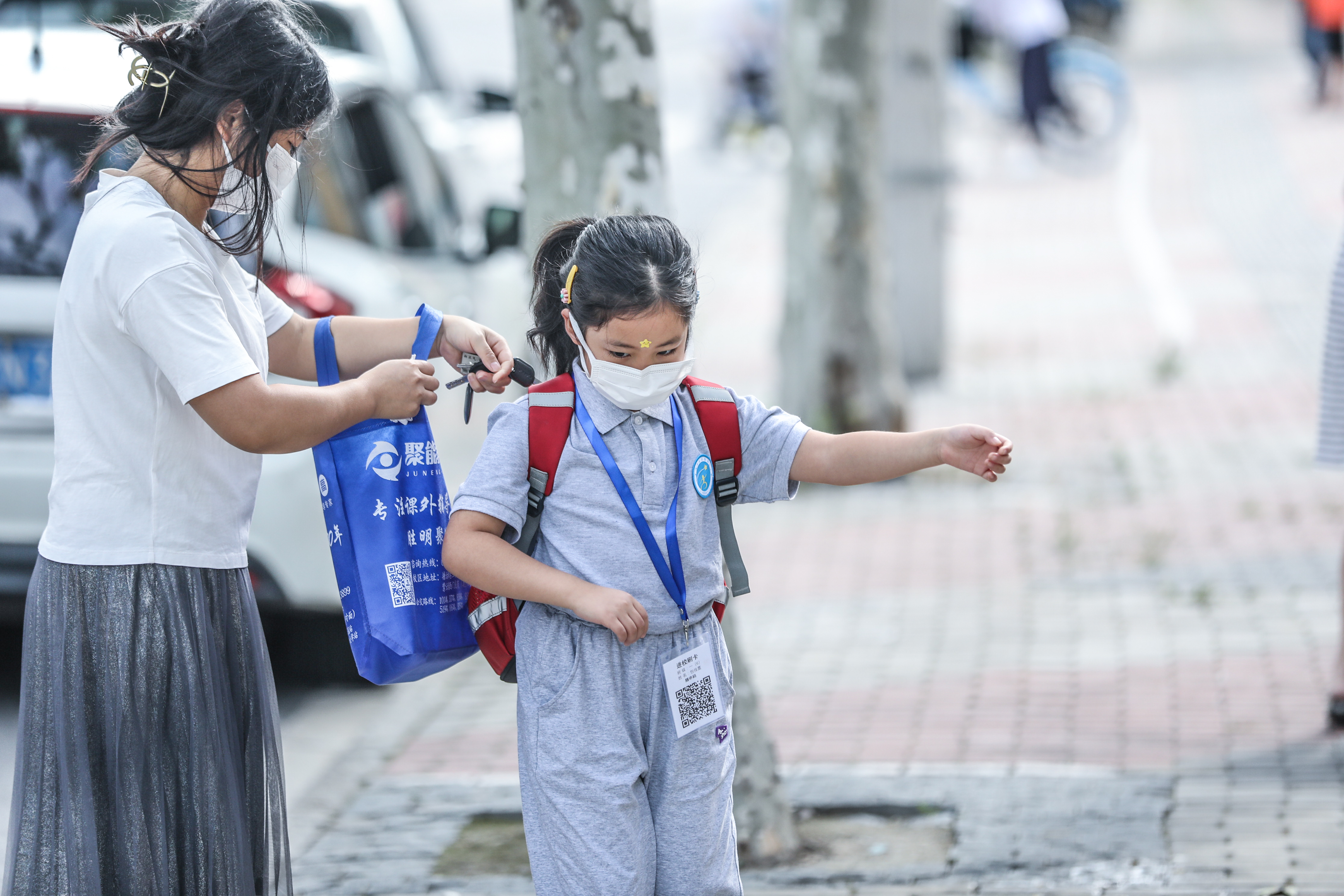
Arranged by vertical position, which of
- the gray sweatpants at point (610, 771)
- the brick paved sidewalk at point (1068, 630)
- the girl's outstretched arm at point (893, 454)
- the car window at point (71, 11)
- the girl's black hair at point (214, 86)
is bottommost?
the brick paved sidewalk at point (1068, 630)

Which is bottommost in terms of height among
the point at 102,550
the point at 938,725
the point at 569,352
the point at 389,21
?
the point at 938,725

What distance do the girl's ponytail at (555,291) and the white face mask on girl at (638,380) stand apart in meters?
0.18

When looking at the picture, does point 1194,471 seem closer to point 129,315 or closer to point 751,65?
point 129,315

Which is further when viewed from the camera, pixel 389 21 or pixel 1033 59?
pixel 1033 59

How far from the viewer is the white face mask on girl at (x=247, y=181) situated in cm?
244

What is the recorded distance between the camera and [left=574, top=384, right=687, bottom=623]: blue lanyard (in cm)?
253

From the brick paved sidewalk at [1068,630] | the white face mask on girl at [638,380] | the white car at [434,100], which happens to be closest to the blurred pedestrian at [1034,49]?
the brick paved sidewalk at [1068,630]

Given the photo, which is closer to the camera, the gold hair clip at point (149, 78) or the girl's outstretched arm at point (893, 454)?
the gold hair clip at point (149, 78)

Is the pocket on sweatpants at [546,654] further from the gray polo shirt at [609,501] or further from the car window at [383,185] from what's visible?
the car window at [383,185]

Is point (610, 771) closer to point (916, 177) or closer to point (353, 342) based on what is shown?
point (353, 342)

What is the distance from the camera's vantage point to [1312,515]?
23.6 ft

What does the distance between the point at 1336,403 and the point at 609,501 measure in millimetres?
2765

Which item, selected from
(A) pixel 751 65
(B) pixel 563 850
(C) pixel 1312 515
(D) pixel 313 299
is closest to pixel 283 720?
(D) pixel 313 299

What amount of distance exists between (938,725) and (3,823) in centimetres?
267
